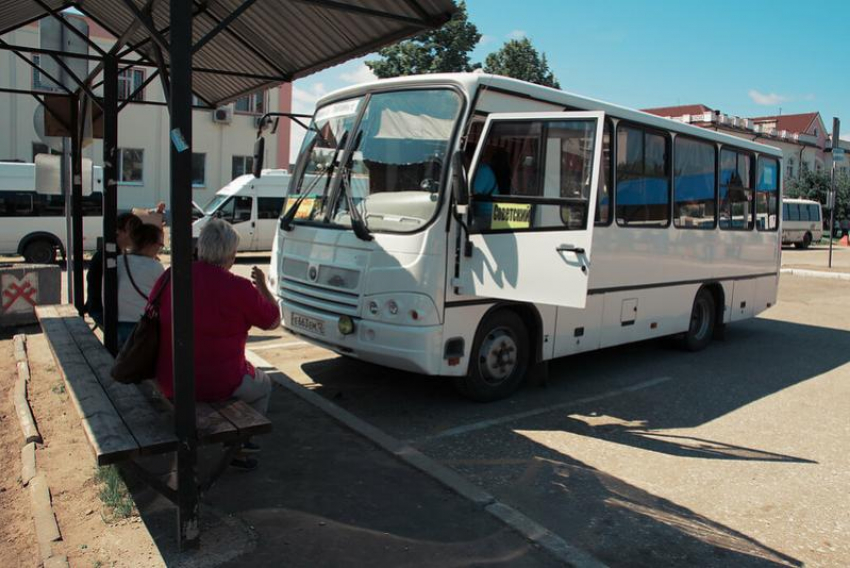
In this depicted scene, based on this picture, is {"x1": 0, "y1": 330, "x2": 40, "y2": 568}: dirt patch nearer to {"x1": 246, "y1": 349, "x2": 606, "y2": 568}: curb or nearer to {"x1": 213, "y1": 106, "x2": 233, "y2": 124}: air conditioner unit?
{"x1": 246, "y1": 349, "x2": 606, "y2": 568}: curb

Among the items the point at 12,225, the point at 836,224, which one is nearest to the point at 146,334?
the point at 12,225

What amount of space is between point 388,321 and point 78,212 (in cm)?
416

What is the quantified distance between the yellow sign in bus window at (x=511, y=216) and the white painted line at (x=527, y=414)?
5.49ft

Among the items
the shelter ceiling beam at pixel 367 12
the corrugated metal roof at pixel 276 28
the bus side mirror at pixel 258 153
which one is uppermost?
A: the corrugated metal roof at pixel 276 28

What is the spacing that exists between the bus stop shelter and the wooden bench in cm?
13

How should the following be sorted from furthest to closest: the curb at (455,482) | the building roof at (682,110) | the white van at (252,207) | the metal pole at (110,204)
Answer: the building roof at (682,110)
the white van at (252,207)
the metal pole at (110,204)
the curb at (455,482)

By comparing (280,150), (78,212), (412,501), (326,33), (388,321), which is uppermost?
(280,150)

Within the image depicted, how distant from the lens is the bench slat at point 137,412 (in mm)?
3555

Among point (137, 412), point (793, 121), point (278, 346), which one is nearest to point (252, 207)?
point (278, 346)

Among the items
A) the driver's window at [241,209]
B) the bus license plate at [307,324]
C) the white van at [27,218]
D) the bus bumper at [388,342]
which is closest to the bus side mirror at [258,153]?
the bus license plate at [307,324]

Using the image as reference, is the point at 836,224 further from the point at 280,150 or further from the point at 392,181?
the point at 392,181

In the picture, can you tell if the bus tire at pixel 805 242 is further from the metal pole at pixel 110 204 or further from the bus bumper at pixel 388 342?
the metal pole at pixel 110 204

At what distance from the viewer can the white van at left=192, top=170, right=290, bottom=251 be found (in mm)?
20578

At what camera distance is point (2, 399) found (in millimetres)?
6191
